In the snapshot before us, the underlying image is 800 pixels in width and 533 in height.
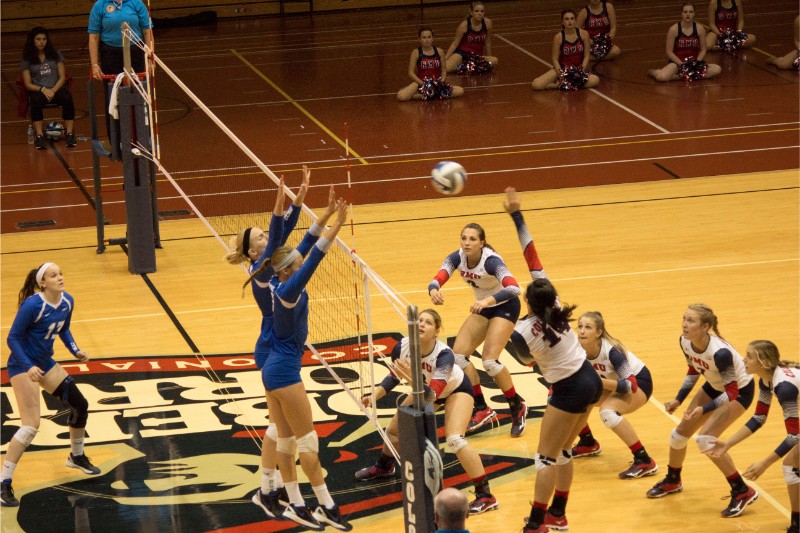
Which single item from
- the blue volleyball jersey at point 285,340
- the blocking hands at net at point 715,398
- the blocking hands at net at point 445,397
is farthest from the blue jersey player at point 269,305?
the blocking hands at net at point 715,398

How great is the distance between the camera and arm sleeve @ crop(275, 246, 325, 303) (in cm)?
738

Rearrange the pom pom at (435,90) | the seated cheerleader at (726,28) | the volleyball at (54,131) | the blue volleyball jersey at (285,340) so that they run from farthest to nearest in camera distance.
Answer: the seated cheerleader at (726,28), the pom pom at (435,90), the volleyball at (54,131), the blue volleyball jersey at (285,340)

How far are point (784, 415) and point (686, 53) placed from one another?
1583cm

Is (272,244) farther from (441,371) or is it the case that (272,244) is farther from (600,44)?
(600,44)

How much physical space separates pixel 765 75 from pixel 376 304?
12.8 metres

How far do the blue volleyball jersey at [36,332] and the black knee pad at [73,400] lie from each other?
18 centimetres

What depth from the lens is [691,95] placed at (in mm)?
21547

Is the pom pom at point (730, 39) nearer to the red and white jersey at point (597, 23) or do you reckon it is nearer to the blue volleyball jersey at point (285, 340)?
the red and white jersey at point (597, 23)

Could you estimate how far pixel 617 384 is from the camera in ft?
28.8

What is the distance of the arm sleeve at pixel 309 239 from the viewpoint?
7.89 meters

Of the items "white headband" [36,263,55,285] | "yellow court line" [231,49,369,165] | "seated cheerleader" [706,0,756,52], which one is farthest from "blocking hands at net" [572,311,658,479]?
"seated cheerleader" [706,0,756,52]

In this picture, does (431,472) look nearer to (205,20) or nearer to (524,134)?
(524,134)

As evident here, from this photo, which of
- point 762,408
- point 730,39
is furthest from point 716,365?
point 730,39

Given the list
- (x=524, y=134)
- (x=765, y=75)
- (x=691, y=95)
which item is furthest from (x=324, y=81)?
(x=765, y=75)
